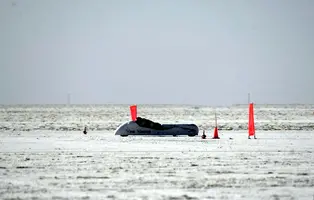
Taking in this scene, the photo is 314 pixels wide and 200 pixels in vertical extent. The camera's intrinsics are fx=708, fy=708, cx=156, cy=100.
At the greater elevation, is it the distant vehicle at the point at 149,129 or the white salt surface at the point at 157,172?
the distant vehicle at the point at 149,129

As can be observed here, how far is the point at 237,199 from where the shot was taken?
570 inches

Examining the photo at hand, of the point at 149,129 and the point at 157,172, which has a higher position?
the point at 149,129

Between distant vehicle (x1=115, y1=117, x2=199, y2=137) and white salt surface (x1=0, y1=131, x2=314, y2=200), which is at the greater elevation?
distant vehicle (x1=115, y1=117, x2=199, y2=137)

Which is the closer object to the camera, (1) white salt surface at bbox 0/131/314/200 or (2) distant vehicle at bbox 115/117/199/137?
(1) white salt surface at bbox 0/131/314/200

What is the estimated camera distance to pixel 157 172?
1969cm

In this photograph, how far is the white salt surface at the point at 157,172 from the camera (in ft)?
50.8

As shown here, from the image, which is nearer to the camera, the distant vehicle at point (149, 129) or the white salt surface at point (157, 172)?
the white salt surface at point (157, 172)

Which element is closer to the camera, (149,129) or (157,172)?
(157,172)

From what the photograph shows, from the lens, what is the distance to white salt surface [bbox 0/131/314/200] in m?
15.5

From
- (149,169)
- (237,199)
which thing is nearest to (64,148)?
(149,169)

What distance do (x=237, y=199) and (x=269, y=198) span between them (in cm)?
68

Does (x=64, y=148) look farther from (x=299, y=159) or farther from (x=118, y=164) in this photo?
(x=299, y=159)

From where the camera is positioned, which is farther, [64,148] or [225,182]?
[64,148]

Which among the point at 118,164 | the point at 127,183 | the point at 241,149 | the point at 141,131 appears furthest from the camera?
the point at 141,131
